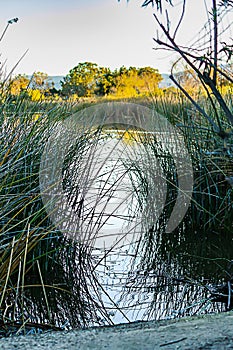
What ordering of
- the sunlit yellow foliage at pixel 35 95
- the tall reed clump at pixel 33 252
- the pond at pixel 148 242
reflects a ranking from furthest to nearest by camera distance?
the sunlit yellow foliage at pixel 35 95
the pond at pixel 148 242
the tall reed clump at pixel 33 252

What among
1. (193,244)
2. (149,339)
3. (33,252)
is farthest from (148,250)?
(149,339)

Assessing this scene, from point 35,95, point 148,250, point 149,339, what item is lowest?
point 149,339

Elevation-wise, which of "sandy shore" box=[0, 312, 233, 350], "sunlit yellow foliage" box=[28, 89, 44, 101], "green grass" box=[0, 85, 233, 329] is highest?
"sunlit yellow foliage" box=[28, 89, 44, 101]

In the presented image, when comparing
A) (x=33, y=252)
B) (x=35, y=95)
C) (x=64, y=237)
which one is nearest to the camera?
(x=33, y=252)

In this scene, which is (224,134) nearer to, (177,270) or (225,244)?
(177,270)

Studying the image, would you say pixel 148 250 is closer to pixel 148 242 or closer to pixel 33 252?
pixel 148 242

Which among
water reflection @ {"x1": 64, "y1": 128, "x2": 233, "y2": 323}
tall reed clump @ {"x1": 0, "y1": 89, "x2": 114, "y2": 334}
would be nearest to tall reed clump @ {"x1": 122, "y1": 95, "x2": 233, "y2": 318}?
water reflection @ {"x1": 64, "y1": 128, "x2": 233, "y2": 323}

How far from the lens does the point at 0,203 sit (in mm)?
2115

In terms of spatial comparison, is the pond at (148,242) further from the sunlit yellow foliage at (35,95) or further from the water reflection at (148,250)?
the sunlit yellow foliage at (35,95)

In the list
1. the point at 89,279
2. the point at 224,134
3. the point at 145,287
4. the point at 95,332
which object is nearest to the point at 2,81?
the point at 89,279

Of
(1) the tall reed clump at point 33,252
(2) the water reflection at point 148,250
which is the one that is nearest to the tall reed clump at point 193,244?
(2) the water reflection at point 148,250

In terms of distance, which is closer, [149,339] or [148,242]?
[149,339]

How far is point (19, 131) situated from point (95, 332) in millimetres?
1118

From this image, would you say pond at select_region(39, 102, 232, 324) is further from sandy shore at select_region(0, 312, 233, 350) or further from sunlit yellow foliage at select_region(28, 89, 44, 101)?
sandy shore at select_region(0, 312, 233, 350)
